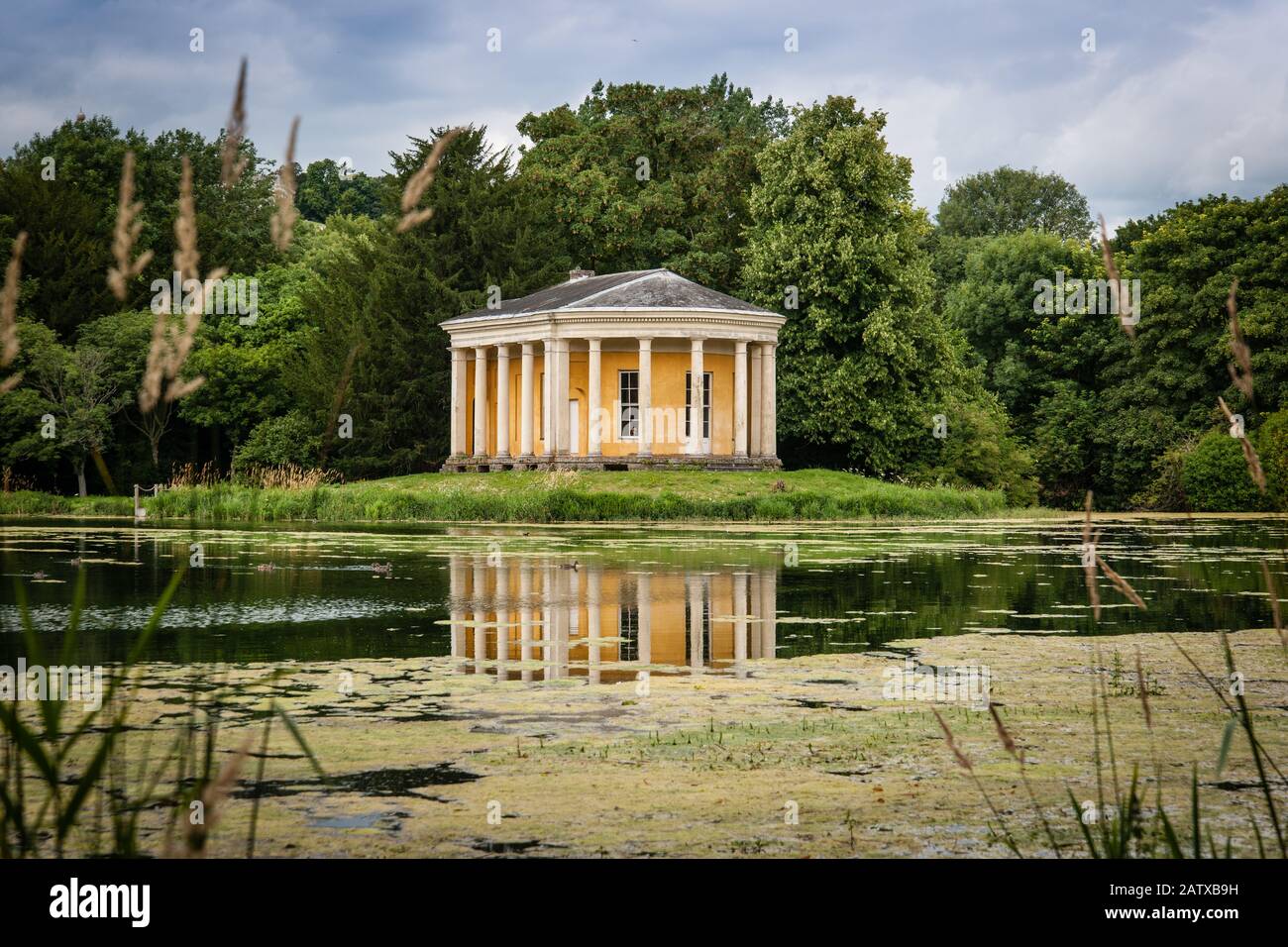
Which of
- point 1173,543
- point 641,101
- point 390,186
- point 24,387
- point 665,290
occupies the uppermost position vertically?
point 641,101

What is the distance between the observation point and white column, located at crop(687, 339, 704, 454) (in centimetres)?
4797

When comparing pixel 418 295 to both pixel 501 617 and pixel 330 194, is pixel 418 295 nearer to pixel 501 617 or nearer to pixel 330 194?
pixel 501 617

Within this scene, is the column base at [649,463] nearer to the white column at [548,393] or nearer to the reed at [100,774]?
the white column at [548,393]

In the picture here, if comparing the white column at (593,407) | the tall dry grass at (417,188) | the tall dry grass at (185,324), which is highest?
the white column at (593,407)

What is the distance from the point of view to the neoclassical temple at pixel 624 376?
47.5 metres

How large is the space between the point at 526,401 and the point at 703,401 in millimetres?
6002

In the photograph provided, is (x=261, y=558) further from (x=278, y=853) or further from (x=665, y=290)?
(x=665, y=290)

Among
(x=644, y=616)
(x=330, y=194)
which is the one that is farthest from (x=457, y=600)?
(x=330, y=194)

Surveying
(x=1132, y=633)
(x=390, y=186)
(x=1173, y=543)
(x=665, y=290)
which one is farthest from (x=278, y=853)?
(x=390, y=186)

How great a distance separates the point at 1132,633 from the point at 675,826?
8813 mm

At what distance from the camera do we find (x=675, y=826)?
6.59 m

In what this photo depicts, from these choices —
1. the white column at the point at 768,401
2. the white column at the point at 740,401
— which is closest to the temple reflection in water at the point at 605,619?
the white column at the point at 740,401

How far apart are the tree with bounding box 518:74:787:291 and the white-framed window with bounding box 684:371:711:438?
9.94 metres

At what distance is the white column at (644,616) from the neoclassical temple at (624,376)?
2677 cm
